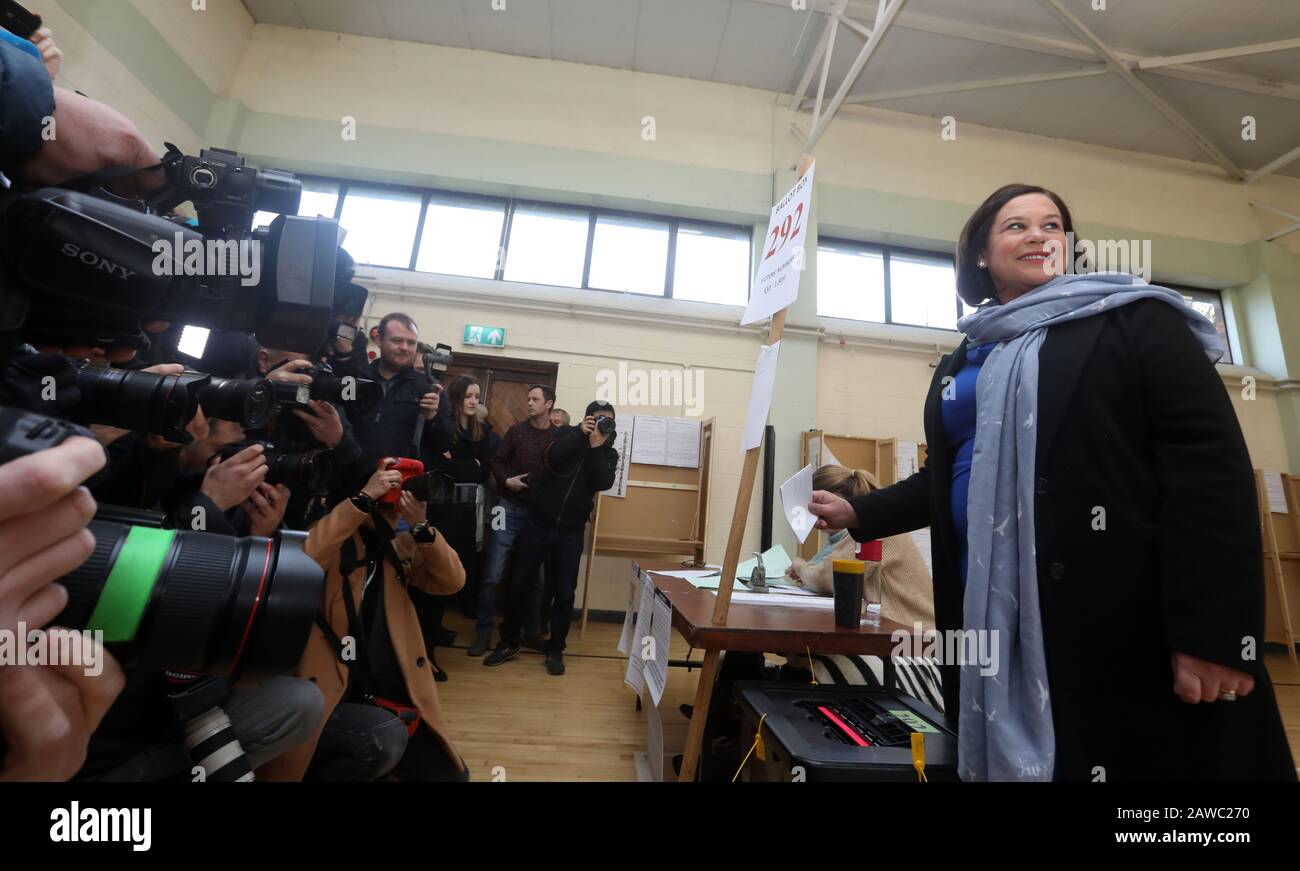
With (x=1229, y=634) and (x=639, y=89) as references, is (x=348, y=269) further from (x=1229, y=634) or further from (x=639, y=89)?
(x=639, y=89)

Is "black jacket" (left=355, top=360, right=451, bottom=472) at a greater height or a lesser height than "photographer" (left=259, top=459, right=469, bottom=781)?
greater

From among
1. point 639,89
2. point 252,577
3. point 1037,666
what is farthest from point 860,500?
point 639,89

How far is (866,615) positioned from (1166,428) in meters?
0.86

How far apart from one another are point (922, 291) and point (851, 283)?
0.67 metres

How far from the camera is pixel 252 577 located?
1.38 feet

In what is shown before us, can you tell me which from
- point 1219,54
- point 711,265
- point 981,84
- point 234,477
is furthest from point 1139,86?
point 234,477

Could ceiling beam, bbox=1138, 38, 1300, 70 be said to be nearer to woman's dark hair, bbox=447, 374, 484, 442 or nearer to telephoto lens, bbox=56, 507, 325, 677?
woman's dark hair, bbox=447, 374, 484, 442

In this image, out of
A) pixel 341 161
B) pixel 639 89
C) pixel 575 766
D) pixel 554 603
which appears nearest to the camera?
pixel 575 766

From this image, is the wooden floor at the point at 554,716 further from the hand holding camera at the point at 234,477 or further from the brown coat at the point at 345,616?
the hand holding camera at the point at 234,477

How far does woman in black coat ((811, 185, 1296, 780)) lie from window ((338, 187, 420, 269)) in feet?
14.0

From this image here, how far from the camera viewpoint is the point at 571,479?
2818 mm

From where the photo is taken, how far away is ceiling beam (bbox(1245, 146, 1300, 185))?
430 cm

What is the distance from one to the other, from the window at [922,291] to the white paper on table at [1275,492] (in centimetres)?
277

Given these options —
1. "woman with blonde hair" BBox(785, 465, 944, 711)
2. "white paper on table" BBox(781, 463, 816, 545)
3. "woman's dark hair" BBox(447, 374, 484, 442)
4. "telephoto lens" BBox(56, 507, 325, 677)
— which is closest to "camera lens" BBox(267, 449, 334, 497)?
"telephoto lens" BBox(56, 507, 325, 677)
